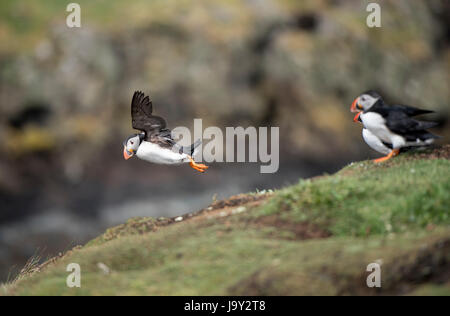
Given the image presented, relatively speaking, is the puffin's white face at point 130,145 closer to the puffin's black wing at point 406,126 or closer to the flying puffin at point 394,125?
the flying puffin at point 394,125

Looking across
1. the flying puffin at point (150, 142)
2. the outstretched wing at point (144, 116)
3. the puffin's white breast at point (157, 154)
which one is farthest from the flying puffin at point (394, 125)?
the outstretched wing at point (144, 116)

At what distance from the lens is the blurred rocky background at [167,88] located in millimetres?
25578

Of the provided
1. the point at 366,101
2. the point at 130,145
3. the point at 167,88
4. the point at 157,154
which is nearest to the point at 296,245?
the point at 366,101

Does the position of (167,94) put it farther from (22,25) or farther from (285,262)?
(285,262)

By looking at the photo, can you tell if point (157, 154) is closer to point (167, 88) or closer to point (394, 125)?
point (394, 125)

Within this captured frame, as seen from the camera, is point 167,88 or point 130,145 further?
point 167,88

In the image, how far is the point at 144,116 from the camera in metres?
12.2

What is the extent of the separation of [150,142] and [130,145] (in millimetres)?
502

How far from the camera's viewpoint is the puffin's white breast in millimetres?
12242

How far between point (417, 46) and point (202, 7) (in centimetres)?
1171

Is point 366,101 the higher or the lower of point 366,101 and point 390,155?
the higher

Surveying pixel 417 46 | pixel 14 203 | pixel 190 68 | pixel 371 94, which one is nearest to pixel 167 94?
pixel 190 68

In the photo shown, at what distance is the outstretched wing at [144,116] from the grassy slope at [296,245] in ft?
7.24

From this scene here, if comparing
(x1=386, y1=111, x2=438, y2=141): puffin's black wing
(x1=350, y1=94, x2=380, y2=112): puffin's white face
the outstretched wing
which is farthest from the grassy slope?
the outstretched wing
